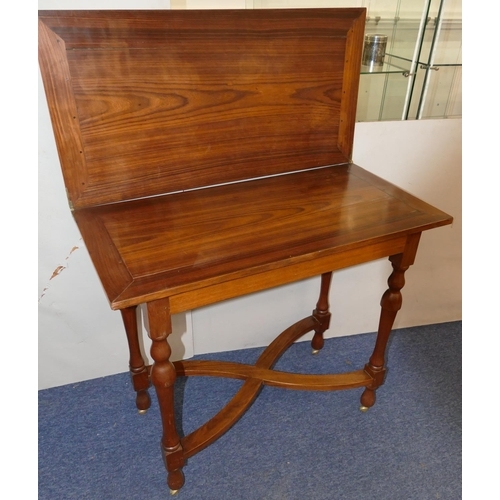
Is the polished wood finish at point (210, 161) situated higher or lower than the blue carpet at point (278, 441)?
higher

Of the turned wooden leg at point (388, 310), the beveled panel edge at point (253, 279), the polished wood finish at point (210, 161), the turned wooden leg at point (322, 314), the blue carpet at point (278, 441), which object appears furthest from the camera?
the turned wooden leg at point (322, 314)

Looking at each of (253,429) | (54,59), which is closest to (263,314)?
(253,429)

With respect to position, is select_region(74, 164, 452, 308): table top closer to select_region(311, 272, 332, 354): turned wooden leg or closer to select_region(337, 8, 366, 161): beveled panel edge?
select_region(337, 8, 366, 161): beveled panel edge

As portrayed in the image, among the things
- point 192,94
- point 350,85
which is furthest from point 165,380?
point 350,85

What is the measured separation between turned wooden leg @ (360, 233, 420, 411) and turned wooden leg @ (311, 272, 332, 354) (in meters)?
0.29

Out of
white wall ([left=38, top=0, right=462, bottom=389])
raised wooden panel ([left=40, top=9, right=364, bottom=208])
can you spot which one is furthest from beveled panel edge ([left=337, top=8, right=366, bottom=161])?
white wall ([left=38, top=0, right=462, bottom=389])

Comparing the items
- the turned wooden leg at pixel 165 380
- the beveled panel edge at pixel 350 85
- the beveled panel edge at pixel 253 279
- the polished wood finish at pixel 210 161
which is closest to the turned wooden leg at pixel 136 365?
the polished wood finish at pixel 210 161

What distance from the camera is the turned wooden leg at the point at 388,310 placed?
1.25 meters

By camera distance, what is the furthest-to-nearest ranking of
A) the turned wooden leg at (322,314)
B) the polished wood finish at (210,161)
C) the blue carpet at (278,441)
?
the turned wooden leg at (322,314)
the blue carpet at (278,441)
the polished wood finish at (210,161)

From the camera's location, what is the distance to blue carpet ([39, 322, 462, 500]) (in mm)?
1379

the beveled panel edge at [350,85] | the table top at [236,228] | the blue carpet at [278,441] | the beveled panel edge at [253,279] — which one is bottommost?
the blue carpet at [278,441]

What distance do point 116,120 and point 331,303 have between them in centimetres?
112

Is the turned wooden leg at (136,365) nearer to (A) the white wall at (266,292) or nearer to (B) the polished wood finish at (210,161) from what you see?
(B) the polished wood finish at (210,161)

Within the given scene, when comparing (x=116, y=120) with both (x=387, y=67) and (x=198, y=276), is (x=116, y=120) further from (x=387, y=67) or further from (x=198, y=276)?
(x=387, y=67)
